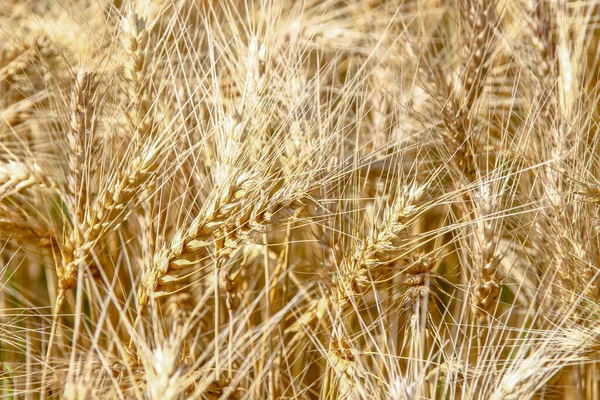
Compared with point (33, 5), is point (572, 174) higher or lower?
lower

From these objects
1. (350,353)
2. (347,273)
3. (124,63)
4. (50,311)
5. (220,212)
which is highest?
(124,63)

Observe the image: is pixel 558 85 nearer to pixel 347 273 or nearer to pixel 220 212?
pixel 347 273

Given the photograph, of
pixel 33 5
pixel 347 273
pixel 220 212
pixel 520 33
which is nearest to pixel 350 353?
pixel 347 273

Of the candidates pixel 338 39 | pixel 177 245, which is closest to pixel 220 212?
pixel 177 245

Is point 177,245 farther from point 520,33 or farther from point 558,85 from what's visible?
point 520,33

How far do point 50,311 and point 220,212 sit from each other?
740 millimetres

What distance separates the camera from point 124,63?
1016mm

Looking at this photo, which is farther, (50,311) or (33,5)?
(33,5)

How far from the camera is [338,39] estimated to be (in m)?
1.60

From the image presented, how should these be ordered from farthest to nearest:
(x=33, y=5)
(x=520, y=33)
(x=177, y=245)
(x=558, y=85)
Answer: (x=33, y=5) → (x=520, y=33) → (x=558, y=85) → (x=177, y=245)

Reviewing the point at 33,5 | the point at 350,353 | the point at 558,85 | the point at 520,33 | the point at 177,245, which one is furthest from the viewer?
the point at 33,5

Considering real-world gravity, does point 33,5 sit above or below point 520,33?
above

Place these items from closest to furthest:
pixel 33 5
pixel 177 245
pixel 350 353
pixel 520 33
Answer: pixel 177 245
pixel 350 353
pixel 520 33
pixel 33 5

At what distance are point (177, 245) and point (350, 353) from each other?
29 centimetres
